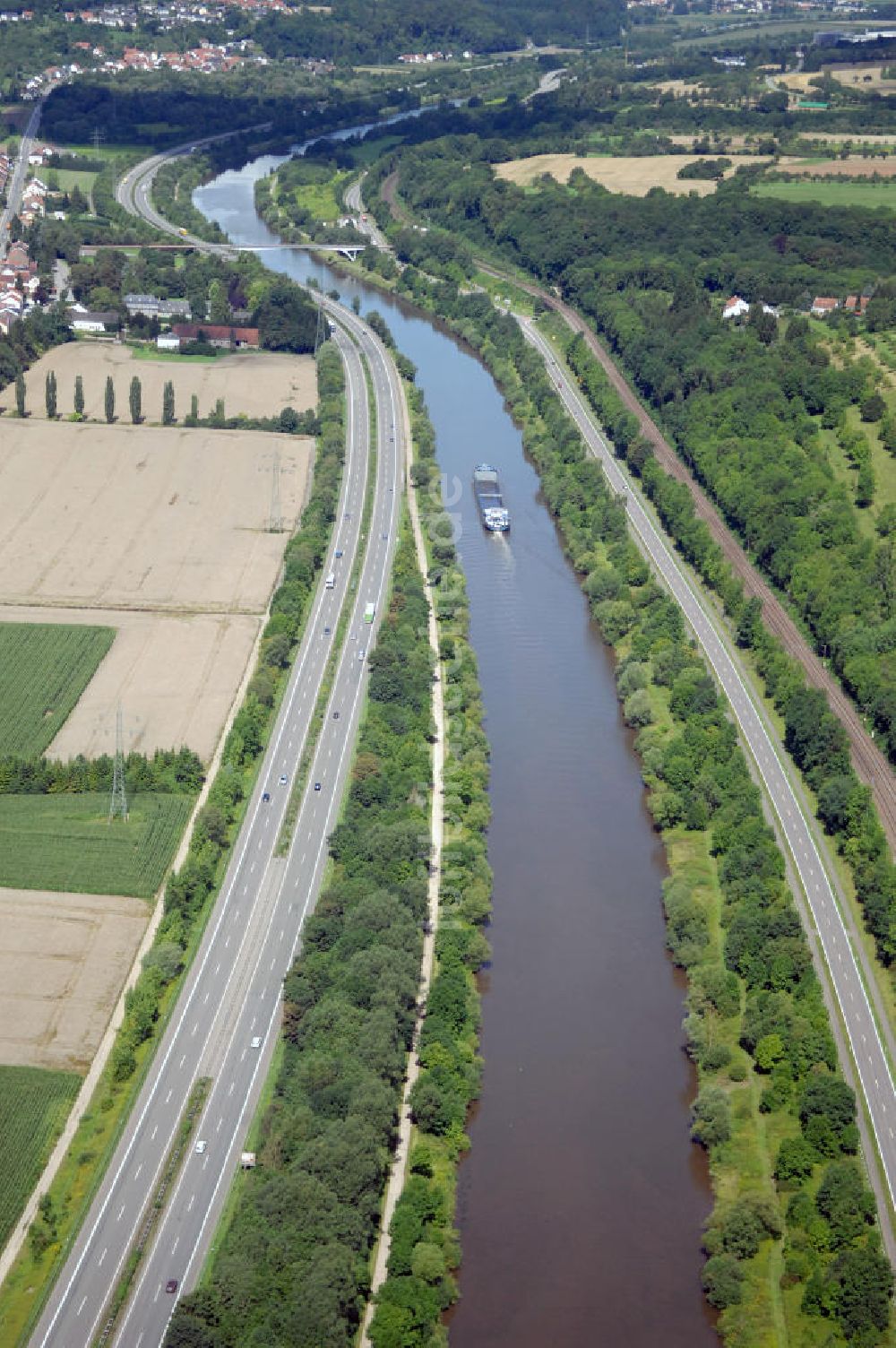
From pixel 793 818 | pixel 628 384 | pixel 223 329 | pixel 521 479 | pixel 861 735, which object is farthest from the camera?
pixel 223 329

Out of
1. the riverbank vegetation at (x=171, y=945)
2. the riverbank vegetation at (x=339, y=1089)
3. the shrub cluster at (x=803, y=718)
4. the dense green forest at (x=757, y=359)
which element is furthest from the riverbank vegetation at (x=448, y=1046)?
the dense green forest at (x=757, y=359)

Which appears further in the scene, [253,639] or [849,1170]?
[253,639]

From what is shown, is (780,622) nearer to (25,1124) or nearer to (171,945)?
(171,945)

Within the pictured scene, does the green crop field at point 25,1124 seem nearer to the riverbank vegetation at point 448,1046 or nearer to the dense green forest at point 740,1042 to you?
the riverbank vegetation at point 448,1046

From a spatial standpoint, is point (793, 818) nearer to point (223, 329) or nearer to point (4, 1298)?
point (4, 1298)

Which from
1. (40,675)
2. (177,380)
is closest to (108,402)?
(177,380)

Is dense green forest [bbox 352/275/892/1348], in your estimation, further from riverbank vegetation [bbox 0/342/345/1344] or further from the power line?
the power line

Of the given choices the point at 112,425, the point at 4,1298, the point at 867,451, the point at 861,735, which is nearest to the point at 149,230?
the point at 112,425
